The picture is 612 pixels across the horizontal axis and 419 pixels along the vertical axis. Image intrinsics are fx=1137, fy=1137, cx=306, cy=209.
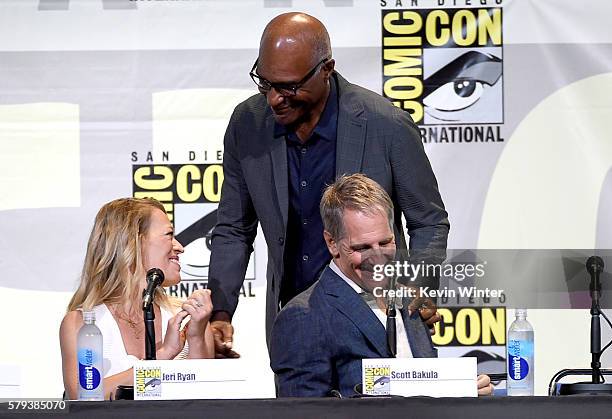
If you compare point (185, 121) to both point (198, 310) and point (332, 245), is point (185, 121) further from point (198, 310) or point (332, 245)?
point (332, 245)

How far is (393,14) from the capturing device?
4.34 metres

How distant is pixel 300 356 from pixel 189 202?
2.05 meters

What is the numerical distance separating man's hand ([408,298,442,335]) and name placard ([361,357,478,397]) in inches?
7.3

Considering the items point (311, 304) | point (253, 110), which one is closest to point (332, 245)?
point (311, 304)

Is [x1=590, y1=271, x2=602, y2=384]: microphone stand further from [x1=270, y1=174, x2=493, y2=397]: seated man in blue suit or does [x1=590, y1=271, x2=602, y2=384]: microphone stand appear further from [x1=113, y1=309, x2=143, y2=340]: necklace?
[x1=113, y1=309, x2=143, y2=340]: necklace

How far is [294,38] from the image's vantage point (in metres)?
2.96

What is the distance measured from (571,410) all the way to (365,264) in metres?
0.55

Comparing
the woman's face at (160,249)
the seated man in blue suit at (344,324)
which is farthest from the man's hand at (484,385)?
the woman's face at (160,249)

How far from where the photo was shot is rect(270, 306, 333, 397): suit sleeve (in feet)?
7.95

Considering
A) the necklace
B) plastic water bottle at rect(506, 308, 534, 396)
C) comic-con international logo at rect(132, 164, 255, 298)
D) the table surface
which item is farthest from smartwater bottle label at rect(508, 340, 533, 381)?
comic-con international logo at rect(132, 164, 255, 298)

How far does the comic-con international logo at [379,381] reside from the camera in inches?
86.9

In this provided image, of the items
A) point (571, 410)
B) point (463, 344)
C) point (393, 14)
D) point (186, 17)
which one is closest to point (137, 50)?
point (186, 17)

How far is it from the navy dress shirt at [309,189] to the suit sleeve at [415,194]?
0.18 metres

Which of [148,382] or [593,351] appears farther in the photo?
[593,351]
